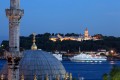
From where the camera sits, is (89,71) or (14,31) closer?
(14,31)

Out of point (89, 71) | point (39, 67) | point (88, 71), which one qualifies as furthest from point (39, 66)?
point (89, 71)

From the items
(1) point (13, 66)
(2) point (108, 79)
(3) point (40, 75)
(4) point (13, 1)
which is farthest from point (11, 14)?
(2) point (108, 79)

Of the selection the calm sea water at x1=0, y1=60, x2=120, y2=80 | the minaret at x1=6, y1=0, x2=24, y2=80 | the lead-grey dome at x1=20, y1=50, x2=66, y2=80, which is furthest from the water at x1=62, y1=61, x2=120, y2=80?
the minaret at x1=6, y1=0, x2=24, y2=80

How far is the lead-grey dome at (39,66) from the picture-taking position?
105 ft

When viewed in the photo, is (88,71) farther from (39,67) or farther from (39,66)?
(39,67)

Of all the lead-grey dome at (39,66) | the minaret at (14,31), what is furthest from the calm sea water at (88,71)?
the minaret at (14,31)

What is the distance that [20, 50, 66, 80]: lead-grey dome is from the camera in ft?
105

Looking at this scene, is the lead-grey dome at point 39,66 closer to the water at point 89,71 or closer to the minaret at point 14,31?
the minaret at point 14,31

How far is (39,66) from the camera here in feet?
106

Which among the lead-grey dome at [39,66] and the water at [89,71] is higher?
the lead-grey dome at [39,66]

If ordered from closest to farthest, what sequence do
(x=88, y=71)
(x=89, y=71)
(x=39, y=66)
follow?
(x=39, y=66), (x=88, y=71), (x=89, y=71)

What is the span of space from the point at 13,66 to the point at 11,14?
2078mm

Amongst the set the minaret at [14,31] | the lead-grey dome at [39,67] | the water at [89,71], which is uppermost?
the minaret at [14,31]

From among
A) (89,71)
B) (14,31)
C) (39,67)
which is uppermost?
(14,31)
